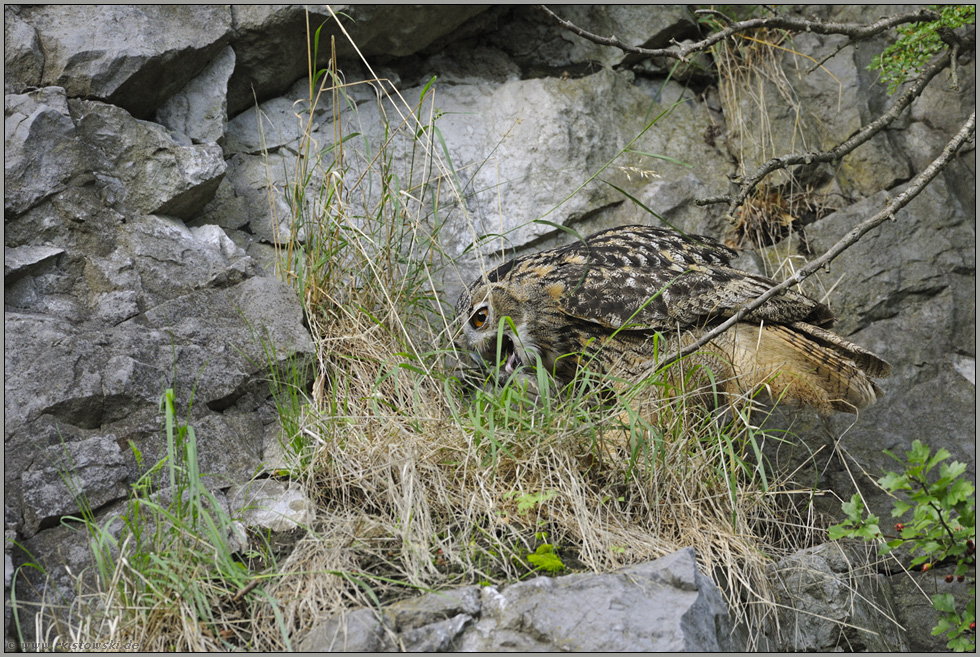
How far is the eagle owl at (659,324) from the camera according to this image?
121 inches

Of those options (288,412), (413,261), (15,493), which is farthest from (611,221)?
(15,493)

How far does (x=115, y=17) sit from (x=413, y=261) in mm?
1656

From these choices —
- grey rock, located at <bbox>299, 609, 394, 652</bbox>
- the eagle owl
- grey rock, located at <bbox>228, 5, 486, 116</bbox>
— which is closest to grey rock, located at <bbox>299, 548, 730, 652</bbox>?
grey rock, located at <bbox>299, 609, 394, 652</bbox>

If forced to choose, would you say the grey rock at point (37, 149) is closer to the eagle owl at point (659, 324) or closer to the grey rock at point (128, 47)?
the grey rock at point (128, 47)

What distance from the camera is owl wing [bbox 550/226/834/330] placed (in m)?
3.13

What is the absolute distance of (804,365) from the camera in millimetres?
3107

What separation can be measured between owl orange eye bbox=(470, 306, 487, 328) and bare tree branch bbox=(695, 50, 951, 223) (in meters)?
1.03

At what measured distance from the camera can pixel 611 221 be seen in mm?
4320

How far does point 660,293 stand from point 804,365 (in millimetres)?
641

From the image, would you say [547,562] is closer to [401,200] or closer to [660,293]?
[660,293]

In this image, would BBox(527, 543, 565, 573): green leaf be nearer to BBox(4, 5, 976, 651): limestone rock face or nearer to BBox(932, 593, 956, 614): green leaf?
BBox(4, 5, 976, 651): limestone rock face

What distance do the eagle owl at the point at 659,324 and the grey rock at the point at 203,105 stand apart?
1.44 m

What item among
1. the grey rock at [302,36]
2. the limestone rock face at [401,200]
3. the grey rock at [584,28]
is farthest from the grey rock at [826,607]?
the grey rock at [584,28]

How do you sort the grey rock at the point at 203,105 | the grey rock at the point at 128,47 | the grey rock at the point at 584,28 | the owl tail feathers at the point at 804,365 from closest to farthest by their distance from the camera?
the owl tail feathers at the point at 804,365 < the grey rock at the point at 128,47 < the grey rock at the point at 203,105 < the grey rock at the point at 584,28
